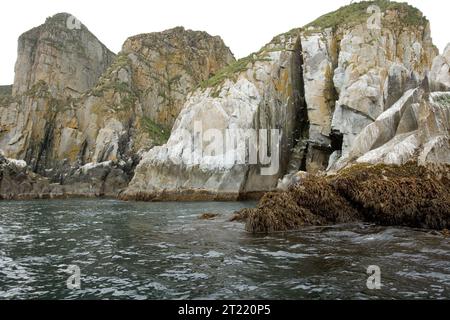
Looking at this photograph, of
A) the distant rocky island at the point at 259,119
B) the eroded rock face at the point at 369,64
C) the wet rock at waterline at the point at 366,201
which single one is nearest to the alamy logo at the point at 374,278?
the wet rock at waterline at the point at 366,201

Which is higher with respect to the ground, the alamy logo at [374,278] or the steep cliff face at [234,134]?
the steep cliff face at [234,134]

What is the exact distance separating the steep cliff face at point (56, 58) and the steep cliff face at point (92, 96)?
30 cm

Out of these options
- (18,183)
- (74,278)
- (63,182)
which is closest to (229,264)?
(74,278)

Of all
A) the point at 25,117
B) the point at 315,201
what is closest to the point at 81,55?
the point at 25,117

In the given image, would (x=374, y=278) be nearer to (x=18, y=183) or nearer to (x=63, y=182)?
(x=18, y=183)

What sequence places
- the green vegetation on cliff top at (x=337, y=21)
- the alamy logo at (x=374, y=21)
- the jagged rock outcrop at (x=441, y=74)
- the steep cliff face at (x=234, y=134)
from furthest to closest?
the green vegetation on cliff top at (x=337, y=21) < the alamy logo at (x=374, y=21) < the steep cliff face at (x=234, y=134) < the jagged rock outcrop at (x=441, y=74)

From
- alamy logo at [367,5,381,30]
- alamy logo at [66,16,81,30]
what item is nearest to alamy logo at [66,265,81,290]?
alamy logo at [367,5,381,30]

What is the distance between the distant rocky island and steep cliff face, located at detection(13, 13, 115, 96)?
17.1 inches

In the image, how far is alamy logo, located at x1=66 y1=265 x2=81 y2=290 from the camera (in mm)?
9953

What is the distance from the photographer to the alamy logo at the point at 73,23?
12798cm

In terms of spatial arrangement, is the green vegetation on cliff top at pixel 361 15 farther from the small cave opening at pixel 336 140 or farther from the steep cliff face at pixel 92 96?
the steep cliff face at pixel 92 96

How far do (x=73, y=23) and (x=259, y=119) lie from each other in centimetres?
9870

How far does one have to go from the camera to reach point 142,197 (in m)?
55.6

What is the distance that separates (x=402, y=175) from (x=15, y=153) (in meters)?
85.1
